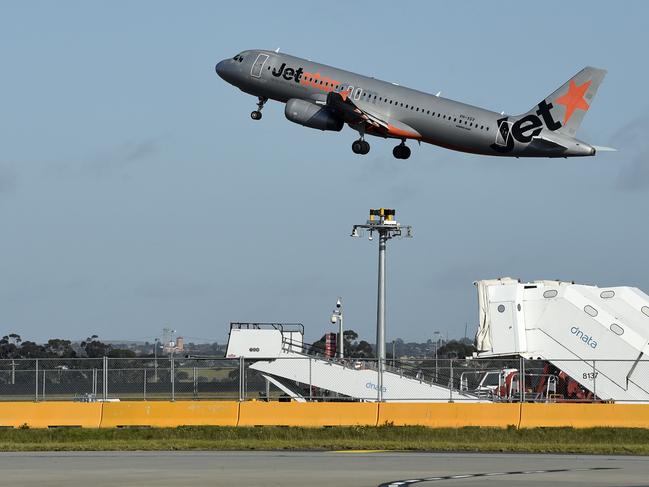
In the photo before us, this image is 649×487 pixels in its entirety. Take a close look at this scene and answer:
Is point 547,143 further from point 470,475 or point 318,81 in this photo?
point 470,475

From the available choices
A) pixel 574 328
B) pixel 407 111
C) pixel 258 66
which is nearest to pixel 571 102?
pixel 407 111

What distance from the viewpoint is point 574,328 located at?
49.3 m

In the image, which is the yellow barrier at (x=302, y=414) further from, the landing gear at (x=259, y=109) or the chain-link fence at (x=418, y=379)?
the landing gear at (x=259, y=109)

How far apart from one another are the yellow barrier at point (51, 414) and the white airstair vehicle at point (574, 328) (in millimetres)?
17255

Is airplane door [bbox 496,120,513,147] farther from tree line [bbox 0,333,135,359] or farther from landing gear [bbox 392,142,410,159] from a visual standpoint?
tree line [bbox 0,333,135,359]

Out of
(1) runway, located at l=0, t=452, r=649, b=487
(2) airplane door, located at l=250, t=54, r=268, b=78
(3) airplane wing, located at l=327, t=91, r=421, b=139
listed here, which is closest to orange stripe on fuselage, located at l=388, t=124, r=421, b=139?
(3) airplane wing, located at l=327, t=91, r=421, b=139

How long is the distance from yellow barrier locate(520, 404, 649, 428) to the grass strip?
42cm

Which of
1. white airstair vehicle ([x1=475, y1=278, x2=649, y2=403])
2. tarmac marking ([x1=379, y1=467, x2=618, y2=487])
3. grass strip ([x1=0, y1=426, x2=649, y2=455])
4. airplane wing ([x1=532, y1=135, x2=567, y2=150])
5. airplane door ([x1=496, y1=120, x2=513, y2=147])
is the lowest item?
grass strip ([x1=0, y1=426, x2=649, y2=455])

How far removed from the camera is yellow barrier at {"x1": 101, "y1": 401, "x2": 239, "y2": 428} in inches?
1556

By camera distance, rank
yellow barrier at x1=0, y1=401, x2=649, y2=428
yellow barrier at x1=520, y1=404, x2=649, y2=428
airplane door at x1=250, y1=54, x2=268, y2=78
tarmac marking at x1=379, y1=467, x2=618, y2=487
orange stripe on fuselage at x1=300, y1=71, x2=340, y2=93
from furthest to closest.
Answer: airplane door at x1=250, y1=54, x2=268, y2=78, orange stripe on fuselage at x1=300, y1=71, x2=340, y2=93, yellow barrier at x1=0, y1=401, x2=649, y2=428, yellow barrier at x1=520, y1=404, x2=649, y2=428, tarmac marking at x1=379, y1=467, x2=618, y2=487

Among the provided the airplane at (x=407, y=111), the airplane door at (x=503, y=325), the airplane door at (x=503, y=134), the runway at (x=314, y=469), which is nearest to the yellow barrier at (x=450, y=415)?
the runway at (x=314, y=469)

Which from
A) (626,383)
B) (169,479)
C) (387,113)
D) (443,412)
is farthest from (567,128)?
(169,479)

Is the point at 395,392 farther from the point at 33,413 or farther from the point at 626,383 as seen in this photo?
the point at 33,413

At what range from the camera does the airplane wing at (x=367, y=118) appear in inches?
2215
